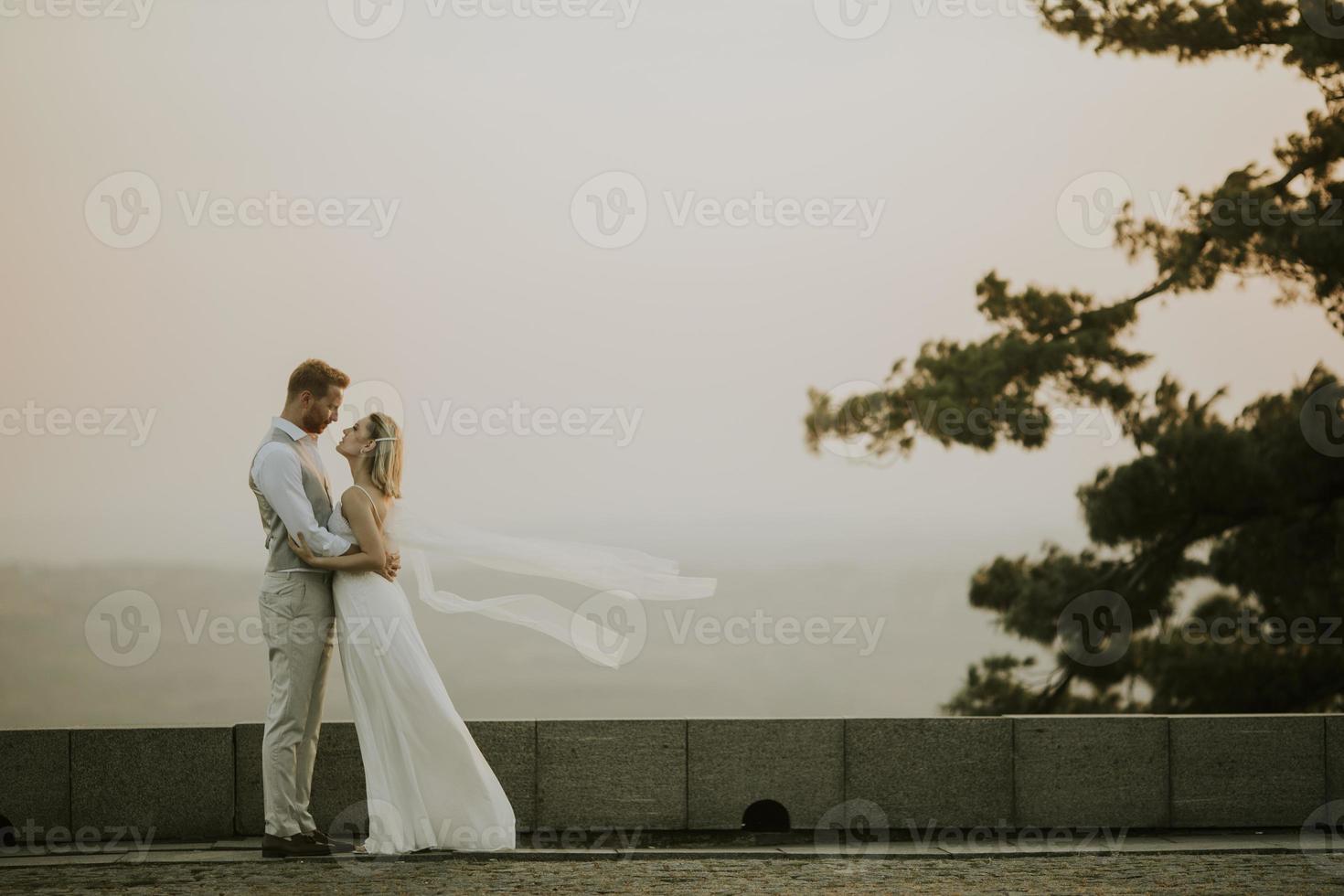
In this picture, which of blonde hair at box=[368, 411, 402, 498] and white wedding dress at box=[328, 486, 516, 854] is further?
blonde hair at box=[368, 411, 402, 498]

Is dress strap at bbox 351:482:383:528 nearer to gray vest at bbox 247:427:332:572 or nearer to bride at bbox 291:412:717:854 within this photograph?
bride at bbox 291:412:717:854

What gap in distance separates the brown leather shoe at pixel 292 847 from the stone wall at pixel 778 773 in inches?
23.4

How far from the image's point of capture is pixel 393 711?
7062mm

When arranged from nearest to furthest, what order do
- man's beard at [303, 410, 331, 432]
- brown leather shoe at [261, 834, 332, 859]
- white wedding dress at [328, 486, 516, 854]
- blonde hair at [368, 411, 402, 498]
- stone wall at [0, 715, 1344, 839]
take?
brown leather shoe at [261, 834, 332, 859] → white wedding dress at [328, 486, 516, 854] → man's beard at [303, 410, 331, 432] → blonde hair at [368, 411, 402, 498] → stone wall at [0, 715, 1344, 839]

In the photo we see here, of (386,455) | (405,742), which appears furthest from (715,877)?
(386,455)

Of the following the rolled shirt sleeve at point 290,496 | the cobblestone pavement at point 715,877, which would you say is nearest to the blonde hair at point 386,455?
the rolled shirt sleeve at point 290,496

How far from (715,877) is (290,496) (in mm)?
2377

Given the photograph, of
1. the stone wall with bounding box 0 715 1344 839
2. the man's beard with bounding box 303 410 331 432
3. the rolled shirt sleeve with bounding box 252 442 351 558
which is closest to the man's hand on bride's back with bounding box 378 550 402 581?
the rolled shirt sleeve with bounding box 252 442 351 558

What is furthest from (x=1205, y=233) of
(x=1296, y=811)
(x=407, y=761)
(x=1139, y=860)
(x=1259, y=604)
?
(x=407, y=761)

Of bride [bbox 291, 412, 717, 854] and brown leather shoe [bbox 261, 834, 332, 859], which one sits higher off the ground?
bride [bbox 291, 412, 717, 854]

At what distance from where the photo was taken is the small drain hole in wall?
7.73m

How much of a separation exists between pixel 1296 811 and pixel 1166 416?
221 inches

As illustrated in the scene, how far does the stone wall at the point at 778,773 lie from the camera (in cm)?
742

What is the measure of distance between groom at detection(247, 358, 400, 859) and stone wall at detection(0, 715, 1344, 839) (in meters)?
0.57
